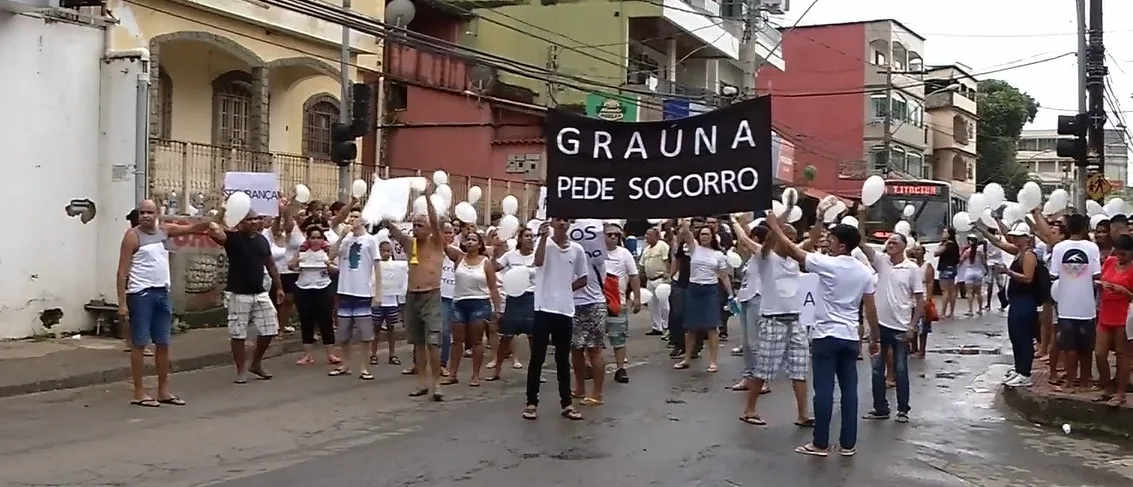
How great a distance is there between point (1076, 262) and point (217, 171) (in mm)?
12602

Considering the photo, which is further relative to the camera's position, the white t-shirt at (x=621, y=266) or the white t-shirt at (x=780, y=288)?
the white t-shirt at (x=621, y=266)

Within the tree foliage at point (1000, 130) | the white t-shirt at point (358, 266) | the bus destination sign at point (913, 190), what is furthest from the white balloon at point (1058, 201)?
the tree foliage at point (1000, 130)

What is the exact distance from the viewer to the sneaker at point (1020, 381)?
37.7ft

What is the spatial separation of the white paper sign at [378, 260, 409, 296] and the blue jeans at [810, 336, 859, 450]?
20.1ft

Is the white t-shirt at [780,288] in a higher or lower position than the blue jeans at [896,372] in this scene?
higher

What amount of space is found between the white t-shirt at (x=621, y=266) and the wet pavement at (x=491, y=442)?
1.36 m

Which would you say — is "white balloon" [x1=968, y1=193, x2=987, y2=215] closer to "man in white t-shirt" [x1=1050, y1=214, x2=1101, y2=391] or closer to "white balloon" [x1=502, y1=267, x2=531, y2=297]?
"man in white t-shirt" [x1=1050, y1=214, x2=1101, y2=391]

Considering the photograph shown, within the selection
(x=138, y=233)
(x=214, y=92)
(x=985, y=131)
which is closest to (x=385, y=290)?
(x=138, y=233)

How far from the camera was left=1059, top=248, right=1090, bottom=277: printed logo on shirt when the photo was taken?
10609mm

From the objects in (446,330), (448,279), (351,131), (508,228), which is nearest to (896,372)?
(508,228)

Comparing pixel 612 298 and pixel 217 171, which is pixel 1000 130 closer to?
pixel 217 171

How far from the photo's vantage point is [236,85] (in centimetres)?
2295

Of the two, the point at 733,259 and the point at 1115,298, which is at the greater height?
the point at 733,259

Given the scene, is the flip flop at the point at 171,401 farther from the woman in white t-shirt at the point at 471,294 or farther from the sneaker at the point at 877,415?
the sneaker at the point at 877,415
